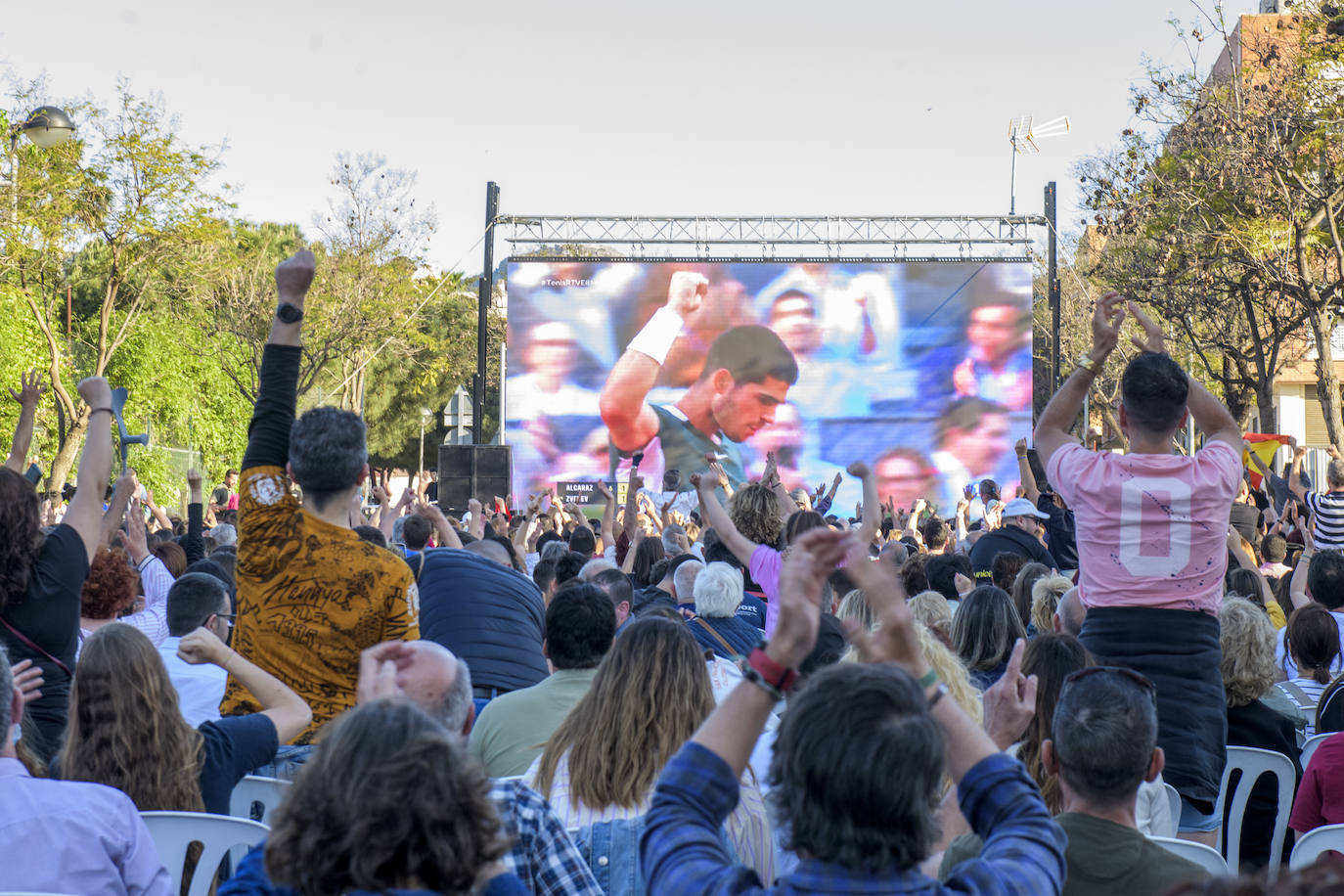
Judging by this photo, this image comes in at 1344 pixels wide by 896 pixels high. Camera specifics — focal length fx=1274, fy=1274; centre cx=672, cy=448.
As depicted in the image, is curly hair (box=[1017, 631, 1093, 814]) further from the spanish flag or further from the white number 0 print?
the spanish flag

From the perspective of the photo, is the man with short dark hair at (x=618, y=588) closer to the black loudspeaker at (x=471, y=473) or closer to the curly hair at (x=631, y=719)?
the curly hair at (x=631, y=719)

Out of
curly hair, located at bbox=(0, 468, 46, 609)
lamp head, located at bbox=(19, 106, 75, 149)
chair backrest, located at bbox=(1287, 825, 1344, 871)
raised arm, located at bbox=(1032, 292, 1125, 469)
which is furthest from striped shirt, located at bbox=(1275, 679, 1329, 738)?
lamp head, located at bbox=(19, 106, 75, 149)

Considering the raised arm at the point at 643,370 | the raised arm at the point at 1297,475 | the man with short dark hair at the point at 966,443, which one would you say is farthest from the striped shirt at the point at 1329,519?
the raised arm at the point at 643,370

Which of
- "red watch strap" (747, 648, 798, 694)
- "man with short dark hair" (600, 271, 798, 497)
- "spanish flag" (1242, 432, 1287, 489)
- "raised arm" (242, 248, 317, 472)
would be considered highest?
"man with short dark hair" (600, 271, 798, 497)

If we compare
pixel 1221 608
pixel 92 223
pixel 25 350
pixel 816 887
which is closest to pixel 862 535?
pixel 816 887

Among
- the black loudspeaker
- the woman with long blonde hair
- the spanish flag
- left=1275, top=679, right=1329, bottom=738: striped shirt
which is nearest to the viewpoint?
the woman with long blonde hair

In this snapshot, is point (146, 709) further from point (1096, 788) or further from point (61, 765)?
point (1096, 788)

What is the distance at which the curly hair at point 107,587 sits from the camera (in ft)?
14.9

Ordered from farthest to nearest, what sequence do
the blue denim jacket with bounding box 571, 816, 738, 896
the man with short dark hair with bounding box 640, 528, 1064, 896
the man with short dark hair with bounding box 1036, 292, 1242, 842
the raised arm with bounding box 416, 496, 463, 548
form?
the raised arm with bounding box 416, 496, 463, 548, the man with short dark hair with bounding box 1036, 292, 1242, 842, the blue denim jacket with bounding box 571, 816, 738, 896, the man with short dark hair with bounding box 640, 528, 1064, 896

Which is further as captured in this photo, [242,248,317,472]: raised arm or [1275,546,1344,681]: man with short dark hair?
[1275,546,1344,681]: man with short dark hair

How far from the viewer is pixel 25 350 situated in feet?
71.8

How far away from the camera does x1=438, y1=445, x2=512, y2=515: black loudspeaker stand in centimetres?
1961

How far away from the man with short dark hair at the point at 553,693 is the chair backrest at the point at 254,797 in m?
0.55

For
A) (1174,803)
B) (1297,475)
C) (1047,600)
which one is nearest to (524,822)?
(1174,803)
